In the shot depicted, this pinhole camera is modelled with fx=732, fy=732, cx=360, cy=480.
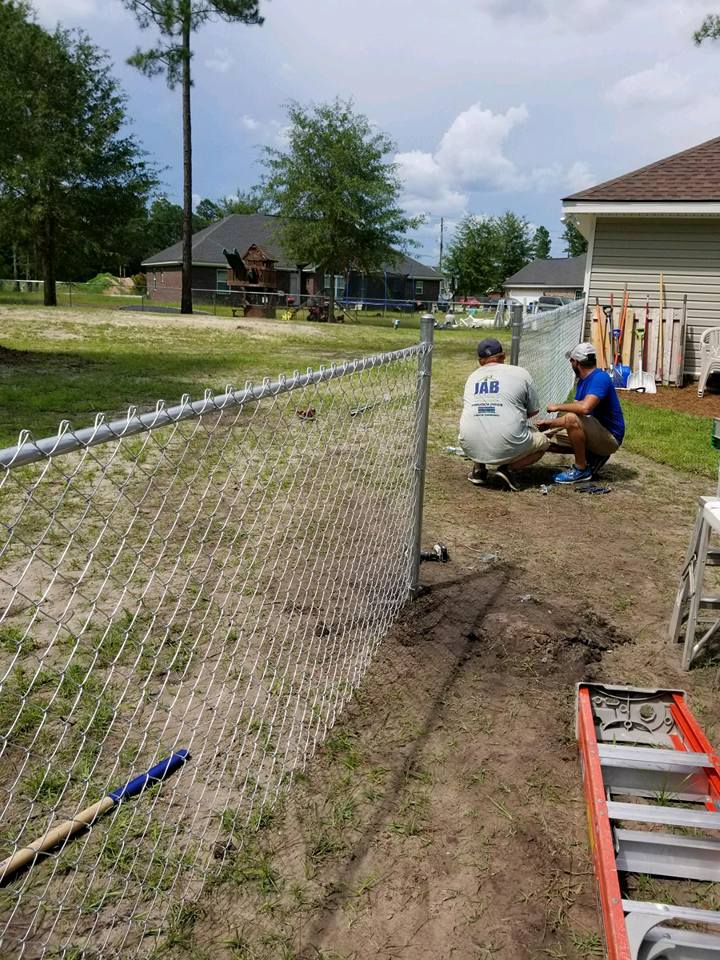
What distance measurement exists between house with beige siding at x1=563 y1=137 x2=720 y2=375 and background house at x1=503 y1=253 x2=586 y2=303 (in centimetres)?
4797

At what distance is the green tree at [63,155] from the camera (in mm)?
28141

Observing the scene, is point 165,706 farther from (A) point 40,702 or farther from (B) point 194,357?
(B) point 194,357

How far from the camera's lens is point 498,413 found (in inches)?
232

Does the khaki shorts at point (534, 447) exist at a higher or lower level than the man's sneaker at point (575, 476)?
higher

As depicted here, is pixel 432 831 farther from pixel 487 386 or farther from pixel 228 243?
pixel 228 243

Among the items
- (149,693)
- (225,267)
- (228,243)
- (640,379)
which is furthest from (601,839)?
(228,243)

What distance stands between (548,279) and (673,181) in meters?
50.7

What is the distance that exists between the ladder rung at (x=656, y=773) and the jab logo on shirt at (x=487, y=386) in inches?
145

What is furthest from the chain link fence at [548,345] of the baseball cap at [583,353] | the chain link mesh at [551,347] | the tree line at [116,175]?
the tree line at [116,175]

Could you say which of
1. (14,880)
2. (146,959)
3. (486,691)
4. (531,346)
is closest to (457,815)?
(486,691)

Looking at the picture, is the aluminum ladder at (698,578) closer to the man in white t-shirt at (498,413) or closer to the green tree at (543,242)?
the man in white t-shirt at (498,413)

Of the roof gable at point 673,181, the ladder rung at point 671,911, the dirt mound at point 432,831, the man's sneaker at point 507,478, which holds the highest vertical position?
the roof gable at point 673,181

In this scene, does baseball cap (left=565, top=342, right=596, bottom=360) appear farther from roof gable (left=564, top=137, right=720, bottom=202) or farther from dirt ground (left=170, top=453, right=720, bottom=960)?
roof gable (left=564, top=137, right=720, bottom=202)

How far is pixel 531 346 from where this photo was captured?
727 centimetres
